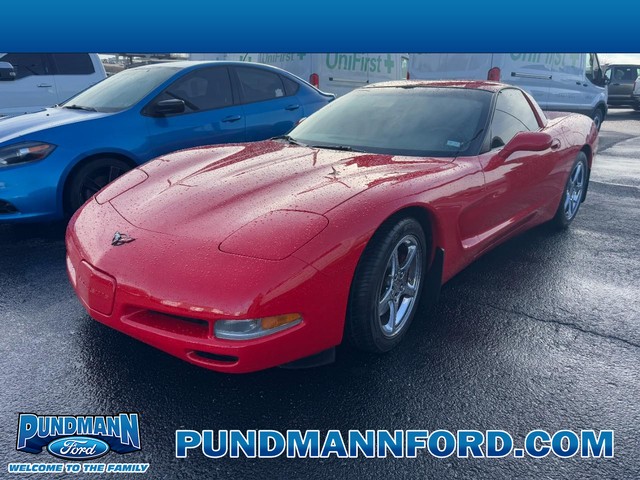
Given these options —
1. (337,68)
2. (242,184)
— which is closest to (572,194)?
(242,184)

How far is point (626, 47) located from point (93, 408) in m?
2.33

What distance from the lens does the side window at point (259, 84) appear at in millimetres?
5617

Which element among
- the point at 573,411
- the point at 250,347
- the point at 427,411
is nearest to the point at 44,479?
the point at 250,347

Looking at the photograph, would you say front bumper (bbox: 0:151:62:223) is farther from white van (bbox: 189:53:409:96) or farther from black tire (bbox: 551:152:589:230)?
white van (bbox: 189:53:409:96)

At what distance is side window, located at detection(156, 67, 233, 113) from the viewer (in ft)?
16.9

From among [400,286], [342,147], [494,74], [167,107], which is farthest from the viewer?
[494,74]

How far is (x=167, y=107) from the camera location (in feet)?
15.6

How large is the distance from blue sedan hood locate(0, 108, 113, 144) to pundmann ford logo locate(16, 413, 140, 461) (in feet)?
9.11

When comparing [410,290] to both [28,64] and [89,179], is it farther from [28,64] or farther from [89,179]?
[28,64]

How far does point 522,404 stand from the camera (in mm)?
2369

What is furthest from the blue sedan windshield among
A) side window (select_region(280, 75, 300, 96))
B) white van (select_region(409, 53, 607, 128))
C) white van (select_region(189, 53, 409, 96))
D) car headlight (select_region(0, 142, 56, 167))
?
white van (select_region(409, 53, 607, 128))

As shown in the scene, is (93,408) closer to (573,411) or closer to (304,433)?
(304,433)

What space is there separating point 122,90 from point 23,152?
1286 millimetres

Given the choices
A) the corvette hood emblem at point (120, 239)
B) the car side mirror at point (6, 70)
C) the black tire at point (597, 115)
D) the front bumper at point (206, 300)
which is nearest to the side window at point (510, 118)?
the front bumper at point (206, 300)
